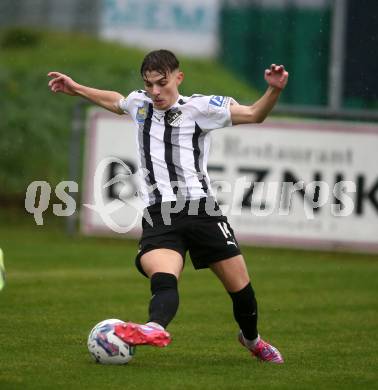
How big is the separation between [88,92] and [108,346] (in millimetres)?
1806

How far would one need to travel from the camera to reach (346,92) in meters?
16.5

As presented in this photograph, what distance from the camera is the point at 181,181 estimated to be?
24.7 feet

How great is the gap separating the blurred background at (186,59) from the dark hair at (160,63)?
7.61 meters

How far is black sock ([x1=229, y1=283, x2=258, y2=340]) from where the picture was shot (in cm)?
760

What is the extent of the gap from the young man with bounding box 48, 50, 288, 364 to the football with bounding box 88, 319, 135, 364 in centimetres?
44

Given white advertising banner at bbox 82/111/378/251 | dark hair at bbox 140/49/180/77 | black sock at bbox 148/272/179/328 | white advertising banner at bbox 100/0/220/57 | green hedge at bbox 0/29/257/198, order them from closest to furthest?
1. black sock at bbox 148/272/179/328
2. dark hair at bbox 140/49/180/77
3. white advertising banner at bbox 82/111/378/251
4. green hedge at bbox 0/29/257/198
5. white advertising banner at bbox 100/0/220/57

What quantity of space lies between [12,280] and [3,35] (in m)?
14.5

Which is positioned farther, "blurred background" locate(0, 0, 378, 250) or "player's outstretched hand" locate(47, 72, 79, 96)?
"blurred background" locate(0, 0, 378, 250)

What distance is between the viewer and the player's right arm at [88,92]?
797 cm

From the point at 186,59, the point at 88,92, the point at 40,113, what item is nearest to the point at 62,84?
the point at 88,92

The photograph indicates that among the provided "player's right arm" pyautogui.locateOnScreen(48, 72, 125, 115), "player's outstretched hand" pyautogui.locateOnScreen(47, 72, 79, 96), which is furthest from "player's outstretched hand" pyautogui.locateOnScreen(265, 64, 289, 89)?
"player's outstretched hand" pyautogui.locateOnScreen(47, 72, 79, 96)

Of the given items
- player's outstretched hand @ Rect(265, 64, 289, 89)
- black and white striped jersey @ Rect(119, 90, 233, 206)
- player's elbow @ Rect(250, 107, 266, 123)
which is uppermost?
player's outstretched hand @ Rect(265, 64, 289, 89)

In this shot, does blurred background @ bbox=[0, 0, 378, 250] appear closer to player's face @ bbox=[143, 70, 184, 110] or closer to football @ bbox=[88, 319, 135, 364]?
player's face @ bbox=[143, 70, 184, 110]

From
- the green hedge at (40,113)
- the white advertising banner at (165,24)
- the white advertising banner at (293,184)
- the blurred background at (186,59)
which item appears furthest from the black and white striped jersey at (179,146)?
the white advertising banner at (165,24)
